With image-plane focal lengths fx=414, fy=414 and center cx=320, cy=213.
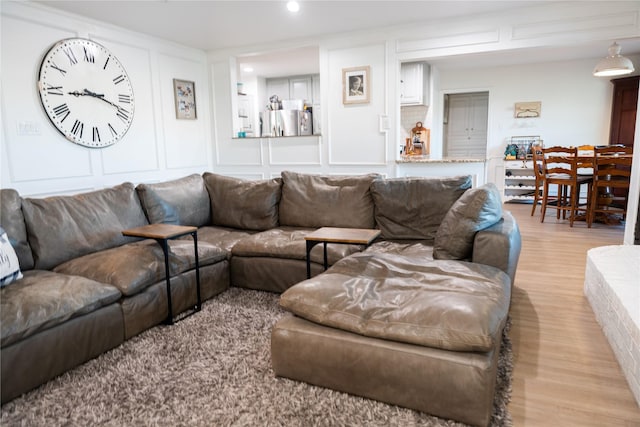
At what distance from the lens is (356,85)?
5.22m

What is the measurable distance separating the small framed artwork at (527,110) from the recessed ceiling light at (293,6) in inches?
206

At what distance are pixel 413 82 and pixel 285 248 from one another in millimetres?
4319

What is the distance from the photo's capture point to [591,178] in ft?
18.1

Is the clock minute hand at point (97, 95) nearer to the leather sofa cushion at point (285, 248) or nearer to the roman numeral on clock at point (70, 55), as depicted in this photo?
the roman numeral on clock at point (70, 55)

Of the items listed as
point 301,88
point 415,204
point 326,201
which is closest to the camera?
point 415,204

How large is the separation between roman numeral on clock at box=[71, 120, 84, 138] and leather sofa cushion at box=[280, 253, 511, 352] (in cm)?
334

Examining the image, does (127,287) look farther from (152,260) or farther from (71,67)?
(71,67)

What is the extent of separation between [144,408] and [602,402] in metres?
1.96

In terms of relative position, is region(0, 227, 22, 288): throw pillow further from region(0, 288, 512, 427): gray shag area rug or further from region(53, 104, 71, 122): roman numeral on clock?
region(53, 104, 71, 122): roman numeral on clock

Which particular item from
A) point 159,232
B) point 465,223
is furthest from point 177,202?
point 465,223

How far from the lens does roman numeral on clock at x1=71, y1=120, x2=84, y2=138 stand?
13.7 ft

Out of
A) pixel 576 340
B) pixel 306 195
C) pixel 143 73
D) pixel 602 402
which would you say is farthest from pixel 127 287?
pixel 143 73

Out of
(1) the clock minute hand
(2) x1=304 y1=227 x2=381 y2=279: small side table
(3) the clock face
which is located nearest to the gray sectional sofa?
(2) x1=304 y1=227 x2=381 y2=279: small side table

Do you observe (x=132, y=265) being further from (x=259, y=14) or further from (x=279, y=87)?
(x=279, y=87)
